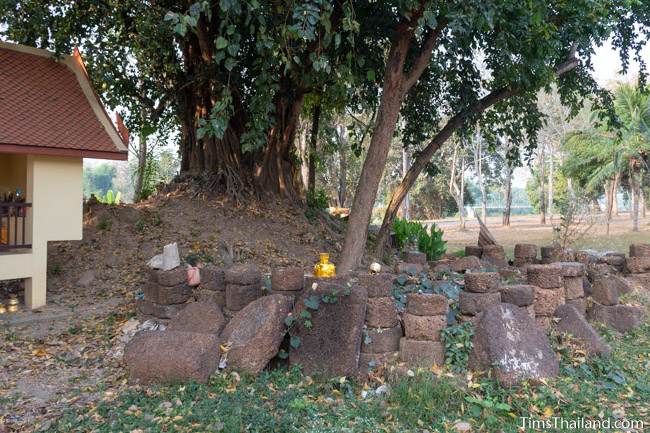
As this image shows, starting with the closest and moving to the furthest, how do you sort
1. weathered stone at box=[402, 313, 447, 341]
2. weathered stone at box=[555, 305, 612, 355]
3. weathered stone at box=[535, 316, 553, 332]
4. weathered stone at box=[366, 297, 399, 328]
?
weathered stone at box=[402, 313, 447, 341]
weathered stone at box=[366, 297, 399, 328]
weathered stone at box=[555, 305, 612, 355]
weathered stone at box=[535, 316, 553, 332]

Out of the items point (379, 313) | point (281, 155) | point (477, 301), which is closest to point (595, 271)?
point (477, 301)

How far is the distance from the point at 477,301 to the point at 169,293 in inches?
132

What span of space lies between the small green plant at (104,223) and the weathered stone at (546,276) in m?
7.06

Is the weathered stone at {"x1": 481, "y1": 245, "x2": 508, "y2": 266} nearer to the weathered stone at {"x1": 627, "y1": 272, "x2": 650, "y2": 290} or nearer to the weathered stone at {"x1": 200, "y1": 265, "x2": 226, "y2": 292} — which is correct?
the weathered stone at {"x1": 627, "y1": 272, "x2": 650, "y2": 290}

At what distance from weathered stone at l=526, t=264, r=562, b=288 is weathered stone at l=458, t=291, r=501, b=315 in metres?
0.82

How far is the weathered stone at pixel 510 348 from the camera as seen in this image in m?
4.55

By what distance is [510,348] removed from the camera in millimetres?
4652

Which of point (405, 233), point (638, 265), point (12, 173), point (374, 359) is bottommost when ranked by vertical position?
point (374, 359)

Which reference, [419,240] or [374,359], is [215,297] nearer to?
[374,359]

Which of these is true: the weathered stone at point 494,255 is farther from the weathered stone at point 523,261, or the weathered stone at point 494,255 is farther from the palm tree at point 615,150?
the palm tree at point 615,150

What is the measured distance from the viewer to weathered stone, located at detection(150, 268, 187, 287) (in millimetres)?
6129

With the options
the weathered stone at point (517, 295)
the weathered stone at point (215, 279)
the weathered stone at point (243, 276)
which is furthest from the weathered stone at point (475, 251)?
the weathered stone at point (215, 279)

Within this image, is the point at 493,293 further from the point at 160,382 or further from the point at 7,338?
the point at 7,338

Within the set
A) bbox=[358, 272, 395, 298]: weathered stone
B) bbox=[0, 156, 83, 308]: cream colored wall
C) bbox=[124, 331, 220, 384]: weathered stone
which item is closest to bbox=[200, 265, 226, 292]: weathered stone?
bbox=[124, 331, 220, 384]: weathered stone
